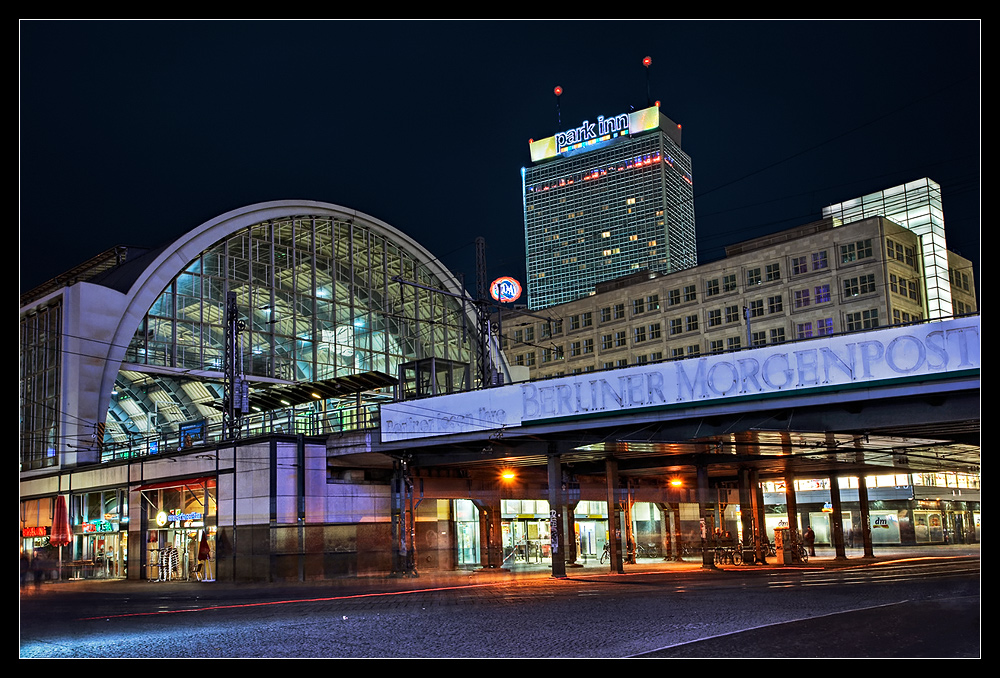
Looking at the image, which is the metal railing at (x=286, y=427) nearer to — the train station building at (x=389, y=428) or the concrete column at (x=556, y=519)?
the train station building at (x=389, y=428)

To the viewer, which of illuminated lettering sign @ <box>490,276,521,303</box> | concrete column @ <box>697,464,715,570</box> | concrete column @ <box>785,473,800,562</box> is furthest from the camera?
illuminated lettering sign @ <box>490,276,521,303</box>

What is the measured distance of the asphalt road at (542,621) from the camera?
14.4 metres

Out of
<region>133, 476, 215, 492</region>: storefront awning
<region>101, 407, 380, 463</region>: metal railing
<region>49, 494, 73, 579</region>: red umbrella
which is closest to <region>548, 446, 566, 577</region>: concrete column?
<region>101, 407, 380, 463</region>: metal railing

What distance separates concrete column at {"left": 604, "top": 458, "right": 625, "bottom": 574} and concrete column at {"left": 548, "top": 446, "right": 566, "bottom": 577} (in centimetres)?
358

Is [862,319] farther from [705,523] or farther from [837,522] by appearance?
[705,523]

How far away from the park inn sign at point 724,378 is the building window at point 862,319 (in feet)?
191

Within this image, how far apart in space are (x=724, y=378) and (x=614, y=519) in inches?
532

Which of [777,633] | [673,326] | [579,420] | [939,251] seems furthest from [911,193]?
[777,633]

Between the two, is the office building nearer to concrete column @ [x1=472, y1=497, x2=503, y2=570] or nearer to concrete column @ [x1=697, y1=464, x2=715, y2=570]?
concrete column @ [x1=697, y1=464, x2=715, y2=570]

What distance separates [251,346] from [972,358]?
4151 cm

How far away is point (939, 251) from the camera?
3327 inches

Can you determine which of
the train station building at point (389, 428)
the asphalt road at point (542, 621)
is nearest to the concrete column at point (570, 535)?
the train station building at point (389, 428)

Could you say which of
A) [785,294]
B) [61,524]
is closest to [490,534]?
[61,524]

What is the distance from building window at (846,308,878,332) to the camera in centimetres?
8194
